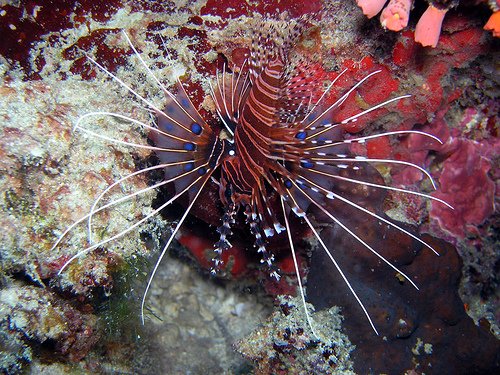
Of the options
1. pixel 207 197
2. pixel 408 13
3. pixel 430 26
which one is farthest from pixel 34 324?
pixel 430 26

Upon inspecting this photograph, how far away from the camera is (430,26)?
121 inches

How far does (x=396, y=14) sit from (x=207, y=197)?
2.37 meters

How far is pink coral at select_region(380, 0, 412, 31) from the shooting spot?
2.99 meters

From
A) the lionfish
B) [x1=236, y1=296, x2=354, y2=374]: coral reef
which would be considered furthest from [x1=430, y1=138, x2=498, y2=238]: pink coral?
[x1=236, y1=296, x2=354, y2=374]: coral reef

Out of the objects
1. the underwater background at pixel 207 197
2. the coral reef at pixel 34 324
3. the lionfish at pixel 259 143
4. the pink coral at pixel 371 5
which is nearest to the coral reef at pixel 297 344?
the underwater background at pixel 207 197

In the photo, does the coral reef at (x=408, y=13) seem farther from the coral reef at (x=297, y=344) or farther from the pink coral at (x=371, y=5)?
the coral reef at (x=297, y=344)

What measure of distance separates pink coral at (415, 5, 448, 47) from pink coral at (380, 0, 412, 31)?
0.17 meters

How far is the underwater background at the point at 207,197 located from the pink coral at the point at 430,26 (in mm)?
56

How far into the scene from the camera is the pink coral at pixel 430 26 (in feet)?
9.93

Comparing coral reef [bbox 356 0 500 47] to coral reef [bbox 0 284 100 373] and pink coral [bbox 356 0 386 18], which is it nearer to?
pink coral [bbox 356 0 386 18]

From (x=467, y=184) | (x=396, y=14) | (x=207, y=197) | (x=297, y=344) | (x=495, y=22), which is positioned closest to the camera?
(x=495, y=22)

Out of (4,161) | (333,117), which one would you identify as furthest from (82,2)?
(333,117)

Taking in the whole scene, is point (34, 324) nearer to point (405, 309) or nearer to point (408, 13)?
point (405, 309)

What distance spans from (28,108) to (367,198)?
3300mm
